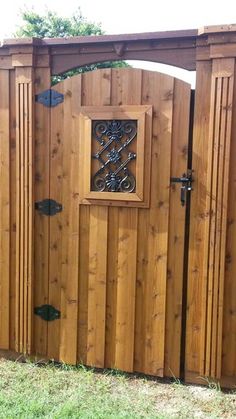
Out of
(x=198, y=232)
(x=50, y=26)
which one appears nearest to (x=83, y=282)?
(x=198, y=232)

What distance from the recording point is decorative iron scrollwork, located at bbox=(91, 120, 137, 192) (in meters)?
2.77

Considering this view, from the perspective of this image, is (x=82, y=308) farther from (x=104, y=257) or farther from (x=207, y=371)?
(x=207, y=371)

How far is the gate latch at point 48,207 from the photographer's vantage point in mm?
3004

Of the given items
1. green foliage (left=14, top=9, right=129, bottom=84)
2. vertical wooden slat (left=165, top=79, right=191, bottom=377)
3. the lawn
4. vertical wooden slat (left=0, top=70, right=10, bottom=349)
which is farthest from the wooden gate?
green foliage (left=14, top=9, right=129, bottom=84)

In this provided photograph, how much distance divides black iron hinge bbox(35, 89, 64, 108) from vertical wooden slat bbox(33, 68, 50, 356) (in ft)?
0.09

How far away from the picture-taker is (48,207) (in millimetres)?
3021

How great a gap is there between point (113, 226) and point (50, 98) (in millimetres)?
999

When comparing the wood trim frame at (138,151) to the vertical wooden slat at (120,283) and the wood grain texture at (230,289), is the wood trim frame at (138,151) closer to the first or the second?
the vertical wooden slat at (120,283)

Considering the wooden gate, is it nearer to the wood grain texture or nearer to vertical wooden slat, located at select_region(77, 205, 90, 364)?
vertical wooden slat, located at select_region(77, 205, 90, 364)

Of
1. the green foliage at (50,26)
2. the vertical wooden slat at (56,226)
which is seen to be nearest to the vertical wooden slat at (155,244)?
the vertical wooden slat at (56,226)

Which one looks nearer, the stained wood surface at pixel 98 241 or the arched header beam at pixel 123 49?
the arched header beam at pixel 123 49

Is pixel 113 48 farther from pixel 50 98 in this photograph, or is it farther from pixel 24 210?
pixel 24 210

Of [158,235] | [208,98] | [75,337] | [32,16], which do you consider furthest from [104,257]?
[32,16]

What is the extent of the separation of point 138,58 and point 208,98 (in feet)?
1.76
